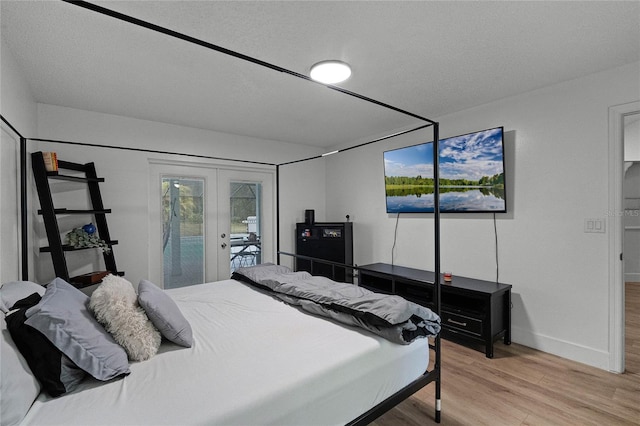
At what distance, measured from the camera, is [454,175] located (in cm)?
334

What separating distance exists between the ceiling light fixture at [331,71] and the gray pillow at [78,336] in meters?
1.99

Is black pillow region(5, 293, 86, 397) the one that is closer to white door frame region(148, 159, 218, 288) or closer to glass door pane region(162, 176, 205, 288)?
white door frame region(148, 159, 218, 288)

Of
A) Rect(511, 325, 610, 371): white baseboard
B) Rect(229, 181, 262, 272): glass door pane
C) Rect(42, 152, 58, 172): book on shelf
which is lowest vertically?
Rect(511, 325, 610, 371): white baseboard

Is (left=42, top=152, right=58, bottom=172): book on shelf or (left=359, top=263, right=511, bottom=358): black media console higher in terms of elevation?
→ (left=42, top=152, right=58, bottom=172): book on shelf

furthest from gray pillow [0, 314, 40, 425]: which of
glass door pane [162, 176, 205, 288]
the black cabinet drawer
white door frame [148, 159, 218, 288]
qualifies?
the black cabinet drawer

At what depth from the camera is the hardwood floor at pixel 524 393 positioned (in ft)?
6.21

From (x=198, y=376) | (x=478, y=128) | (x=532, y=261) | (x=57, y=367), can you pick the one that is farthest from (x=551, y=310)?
(x=57, y=367)

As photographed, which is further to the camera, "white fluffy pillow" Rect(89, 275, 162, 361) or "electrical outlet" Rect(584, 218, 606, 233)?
"electrical outlet" Rect(584, 218, 606, 233)

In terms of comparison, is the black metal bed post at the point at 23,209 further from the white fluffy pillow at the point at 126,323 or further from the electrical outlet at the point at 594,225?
the electrical outlet at the point at 594,225

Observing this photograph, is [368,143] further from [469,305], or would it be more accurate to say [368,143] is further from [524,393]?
[524,393]

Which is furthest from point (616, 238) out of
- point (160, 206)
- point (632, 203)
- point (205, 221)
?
point (160, 206)

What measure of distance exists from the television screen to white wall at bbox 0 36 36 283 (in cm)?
358

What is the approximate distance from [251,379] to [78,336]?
2.32ft

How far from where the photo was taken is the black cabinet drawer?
2775 millimetres
